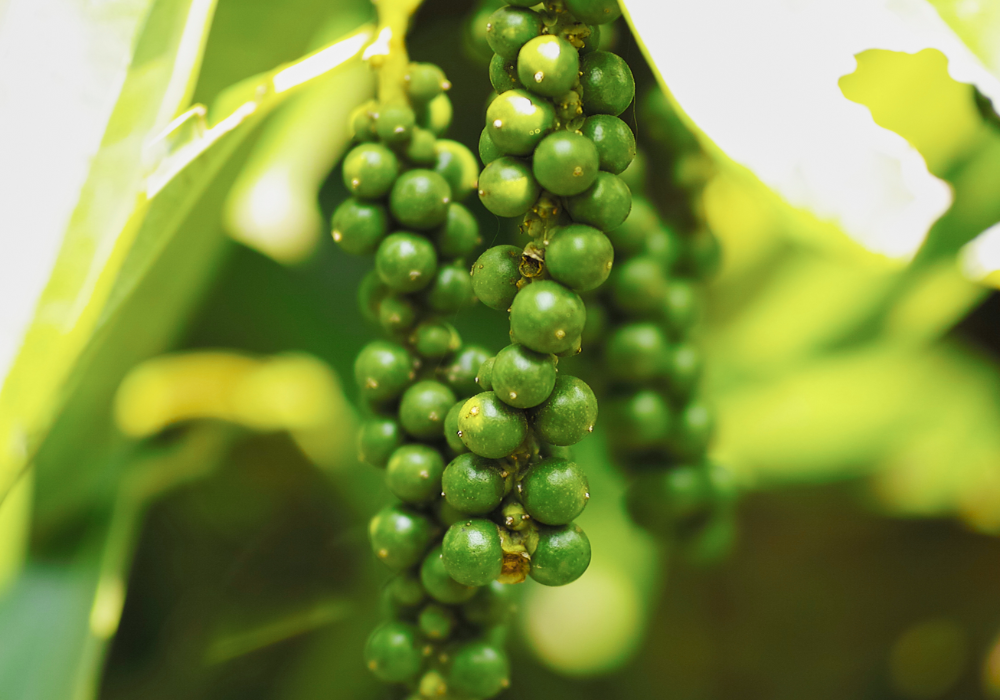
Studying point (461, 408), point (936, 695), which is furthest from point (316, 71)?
point (936, 695)

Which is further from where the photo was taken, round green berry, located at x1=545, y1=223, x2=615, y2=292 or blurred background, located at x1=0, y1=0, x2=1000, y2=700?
blurred background, located at x1=0, y1=0, x2=1000, y2=700

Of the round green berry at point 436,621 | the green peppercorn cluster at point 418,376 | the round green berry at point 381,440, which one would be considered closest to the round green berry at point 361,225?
the green peppercorn cluster at point 418,376

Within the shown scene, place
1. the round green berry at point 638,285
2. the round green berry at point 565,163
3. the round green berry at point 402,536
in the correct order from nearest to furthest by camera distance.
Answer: the round green berry at point 565,163, the round green berry at point 402,536, the round green berry at point 638,285

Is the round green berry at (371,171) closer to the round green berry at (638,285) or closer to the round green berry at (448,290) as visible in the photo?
the round green berry at (448,290)

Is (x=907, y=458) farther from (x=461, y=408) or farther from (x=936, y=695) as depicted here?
(x=461, y=408)

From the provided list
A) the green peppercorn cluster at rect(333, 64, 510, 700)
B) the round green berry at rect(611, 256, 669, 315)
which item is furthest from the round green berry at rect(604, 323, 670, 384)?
the green peppercorn cluster at rect(333, 64, 510, 700)

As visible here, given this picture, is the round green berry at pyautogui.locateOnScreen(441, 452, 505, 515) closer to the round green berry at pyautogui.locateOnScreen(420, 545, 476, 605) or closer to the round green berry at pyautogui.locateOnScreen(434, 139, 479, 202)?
the round green berry at pyautogui.locateOnScreen(420, 545, 476, 605)
